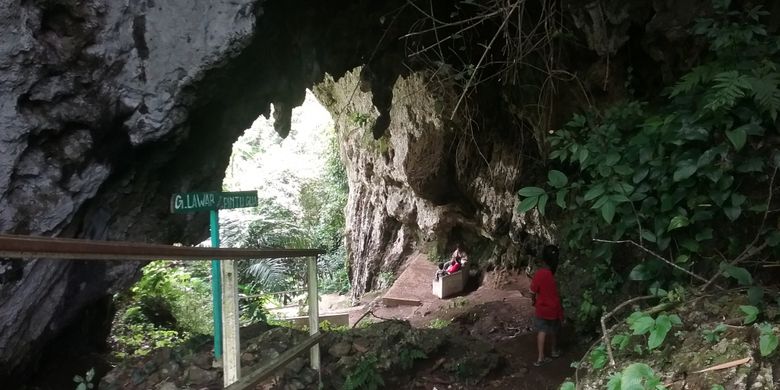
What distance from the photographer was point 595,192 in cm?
376

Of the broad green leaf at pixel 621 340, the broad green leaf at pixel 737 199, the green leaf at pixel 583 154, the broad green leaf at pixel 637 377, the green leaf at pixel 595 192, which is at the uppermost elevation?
the green leaf at pixel 583 154

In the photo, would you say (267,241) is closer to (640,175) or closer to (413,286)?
(413,286)

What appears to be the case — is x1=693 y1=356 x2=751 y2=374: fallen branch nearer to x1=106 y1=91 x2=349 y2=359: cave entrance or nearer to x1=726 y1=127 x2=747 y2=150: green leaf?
x1=726 y1=127 x2=747 y2=150: green leaf

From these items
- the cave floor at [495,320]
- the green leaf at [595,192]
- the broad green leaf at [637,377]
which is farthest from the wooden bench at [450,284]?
the broad green leaf at [637,377]

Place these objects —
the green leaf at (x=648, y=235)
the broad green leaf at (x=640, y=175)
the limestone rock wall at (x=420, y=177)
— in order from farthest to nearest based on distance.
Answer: the limestone rock wall at (x=420, y=177), the broad green leaf at (x=640, y=175), the green leaf at (x=648, y=235)

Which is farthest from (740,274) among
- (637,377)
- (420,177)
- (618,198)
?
(420,177)

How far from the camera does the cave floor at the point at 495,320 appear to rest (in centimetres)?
524

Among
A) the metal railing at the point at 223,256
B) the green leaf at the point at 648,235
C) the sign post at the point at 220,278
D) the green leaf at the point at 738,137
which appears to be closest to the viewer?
the metal railing at the point at 223,256

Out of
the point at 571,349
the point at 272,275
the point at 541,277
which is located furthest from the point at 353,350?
the point at 272,275

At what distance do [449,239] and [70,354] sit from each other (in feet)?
26.2

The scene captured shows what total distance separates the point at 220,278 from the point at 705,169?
3020 millimetres

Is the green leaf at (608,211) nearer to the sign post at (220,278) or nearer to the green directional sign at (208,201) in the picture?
the sign post at (220,278)

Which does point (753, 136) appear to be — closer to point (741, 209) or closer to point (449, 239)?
point (741, 209)

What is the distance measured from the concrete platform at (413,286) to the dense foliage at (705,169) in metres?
7.08
